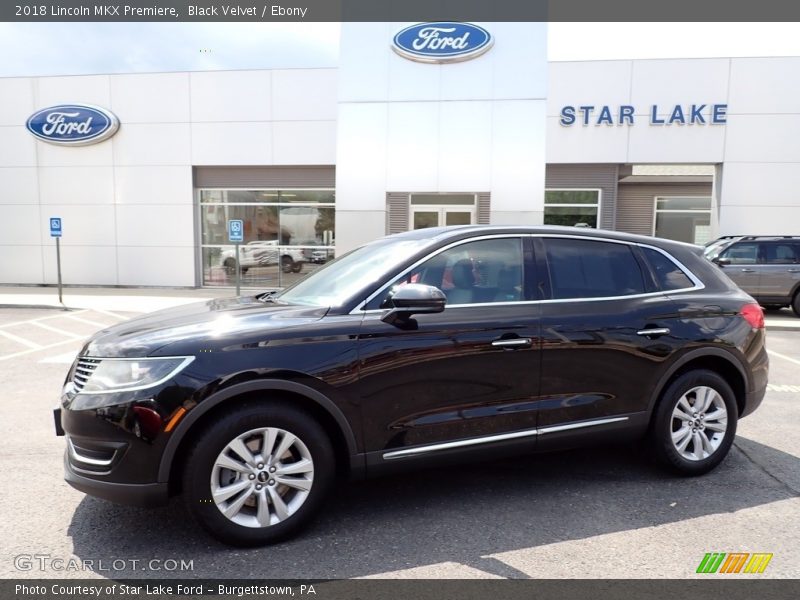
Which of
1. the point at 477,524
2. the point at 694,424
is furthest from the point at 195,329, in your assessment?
the point at 694,424

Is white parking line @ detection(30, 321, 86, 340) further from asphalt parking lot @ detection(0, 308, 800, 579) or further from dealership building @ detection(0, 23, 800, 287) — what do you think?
dealership building @ detection(0, 23, 800, 287)

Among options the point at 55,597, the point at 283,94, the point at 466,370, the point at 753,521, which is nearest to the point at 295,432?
the point at 466,370

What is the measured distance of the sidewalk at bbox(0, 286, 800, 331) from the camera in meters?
12.9

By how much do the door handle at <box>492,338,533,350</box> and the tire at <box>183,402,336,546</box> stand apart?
1142 mm

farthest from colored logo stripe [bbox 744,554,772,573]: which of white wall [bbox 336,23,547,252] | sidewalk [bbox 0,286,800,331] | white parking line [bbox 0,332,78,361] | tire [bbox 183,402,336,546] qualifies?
white wall [bbox 336,23,547,252]

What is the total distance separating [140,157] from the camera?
17234mm

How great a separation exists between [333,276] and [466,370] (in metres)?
1.13

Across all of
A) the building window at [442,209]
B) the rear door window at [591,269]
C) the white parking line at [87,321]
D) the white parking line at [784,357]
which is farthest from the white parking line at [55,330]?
the white parking line at [784,357]

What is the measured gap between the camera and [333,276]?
3805mm

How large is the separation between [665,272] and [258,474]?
3.05 metres

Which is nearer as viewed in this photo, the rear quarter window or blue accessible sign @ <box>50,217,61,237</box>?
the rear quarter window

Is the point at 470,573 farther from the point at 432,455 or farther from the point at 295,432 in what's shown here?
the point at 295,432

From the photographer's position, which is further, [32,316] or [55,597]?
[32,316]

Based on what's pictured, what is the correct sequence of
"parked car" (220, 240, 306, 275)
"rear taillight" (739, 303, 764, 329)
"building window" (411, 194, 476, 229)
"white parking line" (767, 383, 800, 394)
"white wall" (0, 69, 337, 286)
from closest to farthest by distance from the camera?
"rear taillight" (739, 303, 764, 329) → "white parking line" (767, 383, 800, 394) → "building window" (411, 194, 476, 229) → "white wall" (0, 69, 337, 286) → "parked car" (220, 240, 306, 275)
